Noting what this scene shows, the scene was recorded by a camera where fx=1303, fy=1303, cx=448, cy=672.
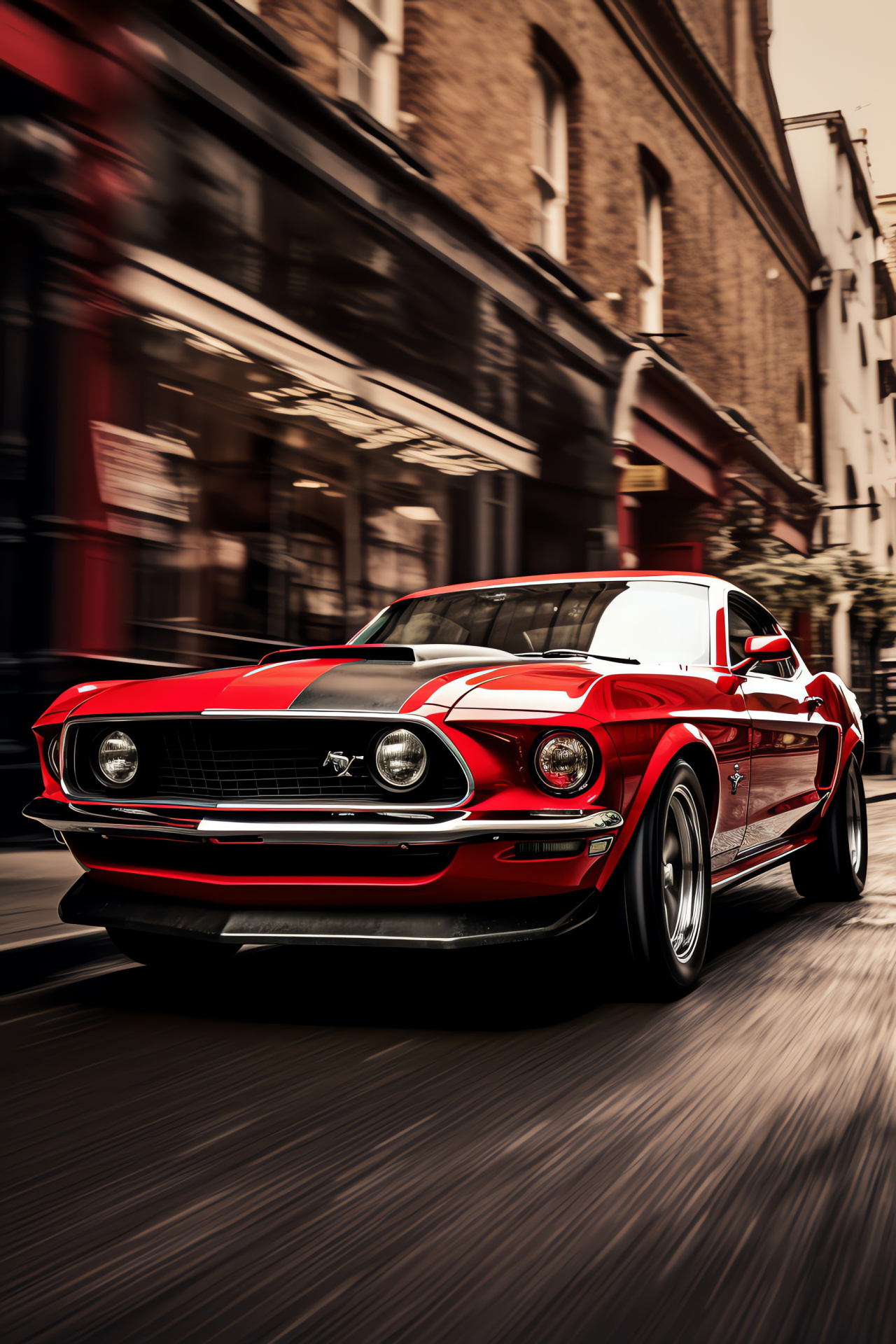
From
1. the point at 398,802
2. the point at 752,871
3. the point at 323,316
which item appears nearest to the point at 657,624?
the point at 752,871

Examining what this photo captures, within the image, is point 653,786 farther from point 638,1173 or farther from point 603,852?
point 638,1173

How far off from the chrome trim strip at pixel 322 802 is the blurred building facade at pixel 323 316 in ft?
13.2

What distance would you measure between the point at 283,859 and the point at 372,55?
32.4 ft

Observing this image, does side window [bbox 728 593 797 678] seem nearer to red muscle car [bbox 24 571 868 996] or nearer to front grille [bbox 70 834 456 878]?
red muscle car [bbox 24 571 868 996]

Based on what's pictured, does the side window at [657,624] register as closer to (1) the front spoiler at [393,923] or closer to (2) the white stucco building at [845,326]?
(1) the front spoiler at [393,923]

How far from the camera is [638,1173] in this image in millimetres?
2648

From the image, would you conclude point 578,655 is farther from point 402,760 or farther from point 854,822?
point 854,822

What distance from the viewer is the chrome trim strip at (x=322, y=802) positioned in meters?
3.58

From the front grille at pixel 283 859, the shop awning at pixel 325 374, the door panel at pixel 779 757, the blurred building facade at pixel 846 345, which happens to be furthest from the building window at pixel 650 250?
the front grille at pixel 283 859

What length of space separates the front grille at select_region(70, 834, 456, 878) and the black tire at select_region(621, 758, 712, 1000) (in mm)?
680

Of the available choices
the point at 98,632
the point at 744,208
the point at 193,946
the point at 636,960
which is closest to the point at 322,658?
the point at 193,946

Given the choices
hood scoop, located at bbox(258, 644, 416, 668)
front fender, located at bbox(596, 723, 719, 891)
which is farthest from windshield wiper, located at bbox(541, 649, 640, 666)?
hood scoop, located at bbox(258, 644, 416, 668)

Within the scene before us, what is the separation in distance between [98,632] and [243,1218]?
6.09 metres

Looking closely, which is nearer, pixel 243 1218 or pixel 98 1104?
pixel 243 1218
